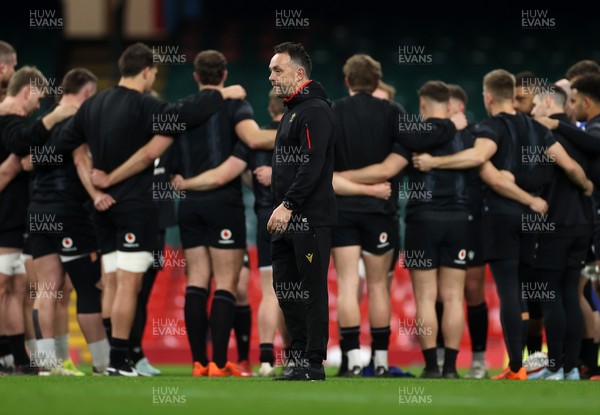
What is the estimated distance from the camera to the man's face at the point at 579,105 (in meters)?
9.62

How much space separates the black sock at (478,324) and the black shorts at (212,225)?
2249 mm

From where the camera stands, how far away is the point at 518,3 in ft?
80.2

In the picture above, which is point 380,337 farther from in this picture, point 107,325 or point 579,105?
point 579,105

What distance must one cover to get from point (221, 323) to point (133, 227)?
107cm

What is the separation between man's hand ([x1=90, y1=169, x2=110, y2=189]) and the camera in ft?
30.4

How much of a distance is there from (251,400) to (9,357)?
465cm

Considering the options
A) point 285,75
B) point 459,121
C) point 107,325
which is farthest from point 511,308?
point 107,325

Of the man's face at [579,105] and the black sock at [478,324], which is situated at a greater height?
the man's face at [579,105]

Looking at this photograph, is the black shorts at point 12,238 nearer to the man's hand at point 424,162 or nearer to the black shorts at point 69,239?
the black shorts at point 69,239

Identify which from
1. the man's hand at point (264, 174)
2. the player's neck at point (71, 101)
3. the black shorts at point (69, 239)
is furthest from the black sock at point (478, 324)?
the player's neck at point (71, 101)

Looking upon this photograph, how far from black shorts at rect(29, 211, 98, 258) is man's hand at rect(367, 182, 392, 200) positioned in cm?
242

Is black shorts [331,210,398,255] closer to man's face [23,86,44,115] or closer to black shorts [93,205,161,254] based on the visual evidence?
black shorts [93,205,161,254]

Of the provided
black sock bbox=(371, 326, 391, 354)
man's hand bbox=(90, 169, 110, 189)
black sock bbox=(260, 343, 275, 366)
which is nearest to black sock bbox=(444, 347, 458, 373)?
black sock bbox=(371, 326, 391, 354)

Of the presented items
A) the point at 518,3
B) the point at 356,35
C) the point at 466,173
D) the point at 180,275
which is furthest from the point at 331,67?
the point at 466,173
